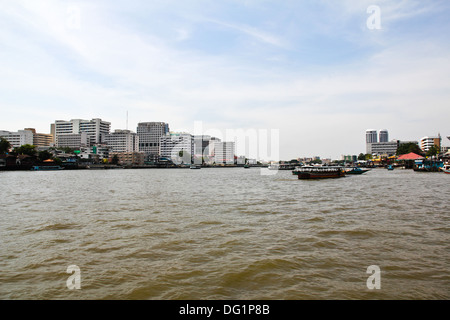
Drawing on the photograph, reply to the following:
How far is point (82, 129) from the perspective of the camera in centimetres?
18675

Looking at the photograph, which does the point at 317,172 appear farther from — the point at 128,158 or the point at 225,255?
the point at 128,158

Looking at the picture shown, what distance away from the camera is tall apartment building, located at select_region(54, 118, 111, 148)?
184 meters

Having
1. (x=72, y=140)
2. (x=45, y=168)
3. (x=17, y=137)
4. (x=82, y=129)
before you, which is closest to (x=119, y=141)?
(x=82, y=129)

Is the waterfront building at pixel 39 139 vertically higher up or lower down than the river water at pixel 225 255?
higher up

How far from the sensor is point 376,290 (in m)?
5.88

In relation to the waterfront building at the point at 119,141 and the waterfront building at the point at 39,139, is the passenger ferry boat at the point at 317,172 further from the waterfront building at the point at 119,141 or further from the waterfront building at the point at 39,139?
the waterfront building at the point at 39,139

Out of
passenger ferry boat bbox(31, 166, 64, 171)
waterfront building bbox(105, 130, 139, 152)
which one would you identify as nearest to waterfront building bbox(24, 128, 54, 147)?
waterfront building bbox(105, 130, 139, 152)

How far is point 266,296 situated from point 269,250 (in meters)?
2.95

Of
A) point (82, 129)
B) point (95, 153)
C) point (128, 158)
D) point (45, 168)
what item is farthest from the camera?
point (82, 129)

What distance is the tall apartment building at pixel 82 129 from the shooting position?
602 ft

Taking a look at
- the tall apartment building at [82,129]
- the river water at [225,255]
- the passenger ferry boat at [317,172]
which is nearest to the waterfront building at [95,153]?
the tall apartment building at [82,129]

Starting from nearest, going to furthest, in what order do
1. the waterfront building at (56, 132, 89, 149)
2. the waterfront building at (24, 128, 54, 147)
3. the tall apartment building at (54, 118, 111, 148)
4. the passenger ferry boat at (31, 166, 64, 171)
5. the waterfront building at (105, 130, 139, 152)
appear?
the passenger ferry boat at (31, 166, 64, 171) < the waterfront building at (56, 132, 89, 149) < the tall apartment building at (54, 118, 111, 148) < the waterfront building at (105, 130, 139, 152) < the waterfront building at (24, 128, 54, 147)

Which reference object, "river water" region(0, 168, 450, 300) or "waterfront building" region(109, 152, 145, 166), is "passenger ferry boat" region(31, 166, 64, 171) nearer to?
"waterfront building" region(109, 152, 145, 166)
